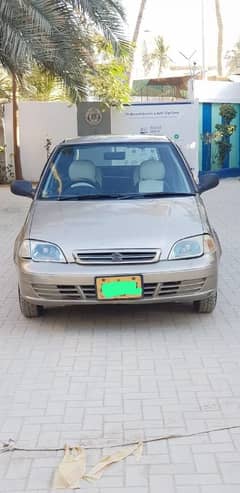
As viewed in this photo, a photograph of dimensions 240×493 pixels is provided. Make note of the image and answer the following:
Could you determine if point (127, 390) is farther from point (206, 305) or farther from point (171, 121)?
point (171, 121)

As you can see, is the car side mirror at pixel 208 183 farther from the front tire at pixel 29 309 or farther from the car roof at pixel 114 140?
the front tire at pixel 29 309

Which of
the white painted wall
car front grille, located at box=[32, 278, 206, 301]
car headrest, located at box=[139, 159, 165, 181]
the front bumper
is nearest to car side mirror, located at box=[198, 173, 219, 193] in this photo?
car headrest, located at box=[139, 159, 165, 181]

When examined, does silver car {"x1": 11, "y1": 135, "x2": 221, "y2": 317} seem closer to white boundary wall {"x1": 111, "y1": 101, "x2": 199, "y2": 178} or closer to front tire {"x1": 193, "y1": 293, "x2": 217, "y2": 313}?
front tire {"x1": 193, "y1": 293, "x2": 217, "y2": 313}

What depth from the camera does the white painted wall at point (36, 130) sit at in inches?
747

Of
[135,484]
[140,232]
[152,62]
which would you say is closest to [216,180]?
[140,232]

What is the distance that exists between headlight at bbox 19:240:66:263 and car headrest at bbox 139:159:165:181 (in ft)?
4.91

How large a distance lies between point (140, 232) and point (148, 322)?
85 centimetres

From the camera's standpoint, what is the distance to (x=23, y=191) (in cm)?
617

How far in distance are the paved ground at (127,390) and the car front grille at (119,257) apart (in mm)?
653

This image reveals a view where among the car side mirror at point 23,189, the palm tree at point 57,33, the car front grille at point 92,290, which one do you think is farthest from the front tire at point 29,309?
the palm tree at point 57,33

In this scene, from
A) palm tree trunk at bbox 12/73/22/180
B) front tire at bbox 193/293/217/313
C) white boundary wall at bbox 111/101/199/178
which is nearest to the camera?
front tire at bbox 193/293/217/313

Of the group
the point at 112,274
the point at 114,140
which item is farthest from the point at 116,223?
the point at 114,140

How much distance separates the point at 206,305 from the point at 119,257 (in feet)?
3.41

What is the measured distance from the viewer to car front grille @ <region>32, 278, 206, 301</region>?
4.86 m
